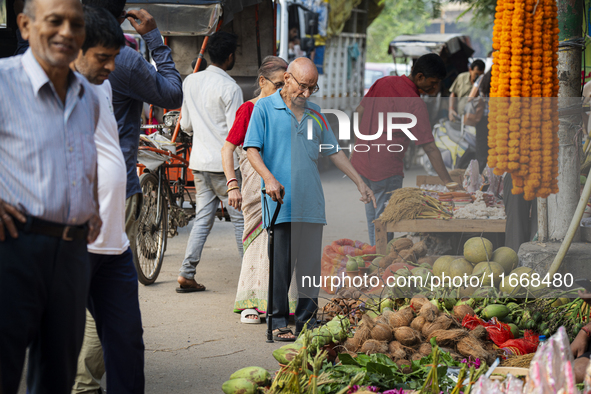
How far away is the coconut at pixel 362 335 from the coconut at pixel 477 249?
0.87m

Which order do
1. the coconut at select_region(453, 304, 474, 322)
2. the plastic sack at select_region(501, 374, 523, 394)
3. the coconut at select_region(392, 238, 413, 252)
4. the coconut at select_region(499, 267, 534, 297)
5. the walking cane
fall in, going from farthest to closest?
1. the walking cane
2. the coconut at select_region(392, 238, 413, 252)
3. the coconut at select_region(499, 267, 534, 297)
4. the coconut at select_region(453, 304, 474, 322)
5. the plastic sack at select_region(501, 374, 523, 394)

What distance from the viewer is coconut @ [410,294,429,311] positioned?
3.89 m

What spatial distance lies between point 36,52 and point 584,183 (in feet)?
11.0

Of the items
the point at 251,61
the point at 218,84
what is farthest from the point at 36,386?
the point at 251,61

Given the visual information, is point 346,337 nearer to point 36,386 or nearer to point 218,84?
point 36,386

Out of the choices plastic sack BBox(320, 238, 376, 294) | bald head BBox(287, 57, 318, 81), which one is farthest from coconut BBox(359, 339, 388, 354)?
bald head BBox(287, 57, 318, 81)

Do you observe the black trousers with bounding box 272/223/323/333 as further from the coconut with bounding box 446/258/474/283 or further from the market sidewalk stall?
the coconut with bounding box 446/258/474/283

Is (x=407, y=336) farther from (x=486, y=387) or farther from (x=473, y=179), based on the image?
(x=486, y=387)

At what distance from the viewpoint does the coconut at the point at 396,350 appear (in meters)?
3.39

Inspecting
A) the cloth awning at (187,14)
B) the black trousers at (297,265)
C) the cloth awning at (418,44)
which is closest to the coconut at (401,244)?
the black trousers at (297,265)

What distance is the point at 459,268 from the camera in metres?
3.97

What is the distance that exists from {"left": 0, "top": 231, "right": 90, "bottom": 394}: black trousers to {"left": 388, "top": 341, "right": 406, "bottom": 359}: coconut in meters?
1.72

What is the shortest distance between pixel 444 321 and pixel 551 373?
1657 millimetres

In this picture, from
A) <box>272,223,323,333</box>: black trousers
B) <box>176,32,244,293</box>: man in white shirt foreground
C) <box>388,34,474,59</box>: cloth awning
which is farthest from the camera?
<box>388,34,474,59</box>: cloth awning
